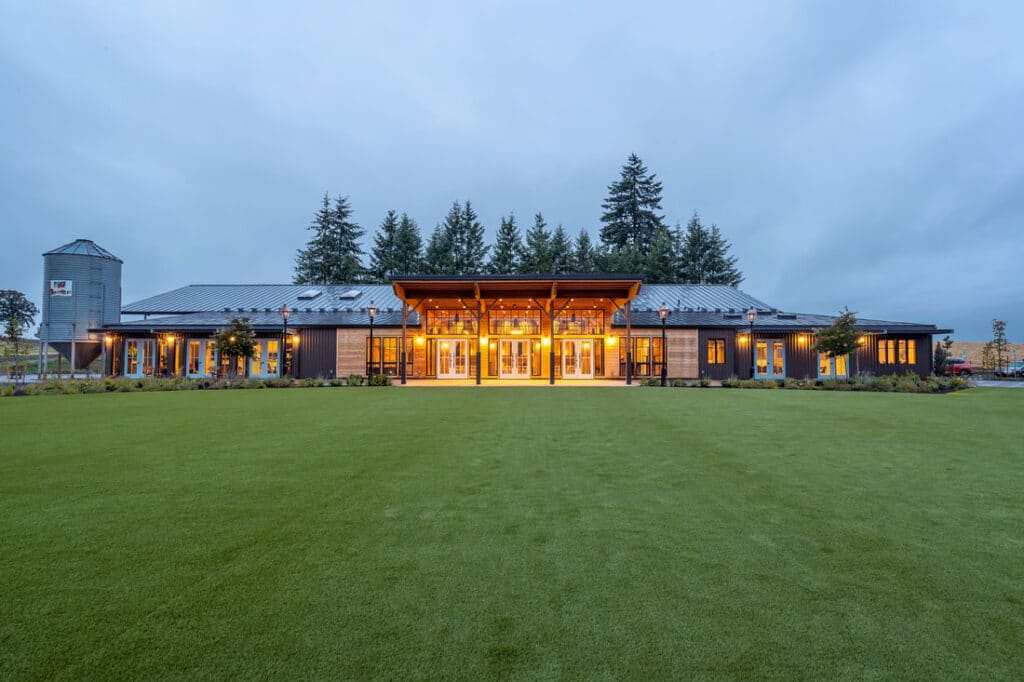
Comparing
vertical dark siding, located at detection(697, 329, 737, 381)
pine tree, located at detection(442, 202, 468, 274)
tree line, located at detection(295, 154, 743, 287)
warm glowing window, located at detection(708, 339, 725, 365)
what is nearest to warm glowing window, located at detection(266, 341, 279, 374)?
tree line, located at detection(295, 154, 743, 287)

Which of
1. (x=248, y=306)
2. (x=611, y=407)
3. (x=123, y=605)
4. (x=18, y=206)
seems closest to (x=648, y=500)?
(x=123, y=605)

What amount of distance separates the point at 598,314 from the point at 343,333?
47.4 ft

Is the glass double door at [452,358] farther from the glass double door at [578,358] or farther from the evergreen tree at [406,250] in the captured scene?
the evergreen tree at [406,250]

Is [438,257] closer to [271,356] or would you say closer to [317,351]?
[317,351]

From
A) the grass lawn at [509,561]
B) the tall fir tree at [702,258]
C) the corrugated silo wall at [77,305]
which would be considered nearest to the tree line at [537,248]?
the tall fir tree at [702,258]

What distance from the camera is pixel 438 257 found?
142ft

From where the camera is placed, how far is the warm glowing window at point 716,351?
25.4m

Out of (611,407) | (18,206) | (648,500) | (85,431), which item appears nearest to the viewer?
(648,500)

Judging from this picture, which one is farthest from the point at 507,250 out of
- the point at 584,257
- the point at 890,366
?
the point at 890,366

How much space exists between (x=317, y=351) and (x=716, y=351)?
2249cm

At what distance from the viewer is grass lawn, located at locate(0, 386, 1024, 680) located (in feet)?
6.55

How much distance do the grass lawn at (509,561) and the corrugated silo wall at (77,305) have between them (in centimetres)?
2759

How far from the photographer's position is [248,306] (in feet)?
91.9

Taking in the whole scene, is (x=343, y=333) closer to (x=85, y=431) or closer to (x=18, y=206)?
(x=85, y=431)
